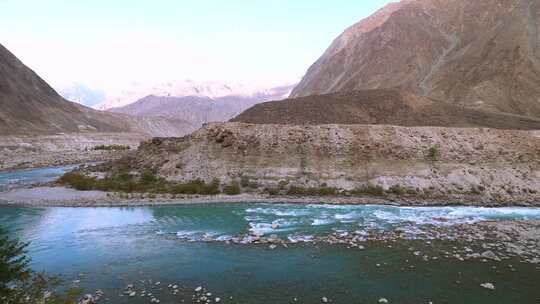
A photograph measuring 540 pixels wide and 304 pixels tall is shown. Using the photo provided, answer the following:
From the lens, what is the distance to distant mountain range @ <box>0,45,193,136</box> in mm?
116562

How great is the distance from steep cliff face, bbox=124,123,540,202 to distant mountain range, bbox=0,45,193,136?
76.4 meters

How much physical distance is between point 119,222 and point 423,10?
146 m

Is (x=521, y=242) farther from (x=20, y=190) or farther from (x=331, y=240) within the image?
(x=20, y=190)

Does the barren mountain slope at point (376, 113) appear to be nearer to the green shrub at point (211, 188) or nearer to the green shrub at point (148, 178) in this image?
the green shrub at point (148, 178)

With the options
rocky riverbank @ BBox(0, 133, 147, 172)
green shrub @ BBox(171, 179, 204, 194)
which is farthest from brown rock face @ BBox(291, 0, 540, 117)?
rocky riverbank @ BBox(0, 133, 147, 172)

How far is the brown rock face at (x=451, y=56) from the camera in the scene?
92.5 m

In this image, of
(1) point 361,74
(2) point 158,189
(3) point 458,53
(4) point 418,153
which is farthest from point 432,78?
(2) point 158,189

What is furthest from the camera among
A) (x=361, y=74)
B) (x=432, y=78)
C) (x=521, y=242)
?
(x=361, y=74)

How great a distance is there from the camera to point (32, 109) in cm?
13175

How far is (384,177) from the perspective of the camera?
41.5 metres

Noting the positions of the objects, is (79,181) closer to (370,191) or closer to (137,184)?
(137,184)

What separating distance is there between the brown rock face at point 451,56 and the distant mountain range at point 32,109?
78.5 m

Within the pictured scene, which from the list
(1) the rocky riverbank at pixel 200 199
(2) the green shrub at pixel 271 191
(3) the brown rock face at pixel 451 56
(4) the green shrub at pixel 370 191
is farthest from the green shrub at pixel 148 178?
(3) the brown rock face at pixel 451 56

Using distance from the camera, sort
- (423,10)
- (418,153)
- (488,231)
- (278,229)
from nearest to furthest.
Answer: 1. (488,231)
2. (278,229)
3. (418,153)
4. (423,10)
